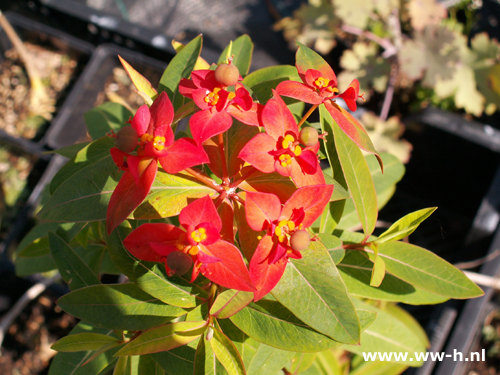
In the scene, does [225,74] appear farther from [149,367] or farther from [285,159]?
[149,367]

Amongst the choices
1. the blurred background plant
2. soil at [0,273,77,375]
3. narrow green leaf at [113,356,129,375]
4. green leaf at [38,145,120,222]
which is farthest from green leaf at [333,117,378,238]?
soil at [0,273,77,375]

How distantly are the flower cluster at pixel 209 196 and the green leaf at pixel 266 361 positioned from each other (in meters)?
0.29

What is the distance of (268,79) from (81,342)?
713 mm

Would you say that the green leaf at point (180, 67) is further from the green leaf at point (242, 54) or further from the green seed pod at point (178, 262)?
the green seed pod at point (178, 262)

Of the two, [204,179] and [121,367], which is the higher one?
[204,179]

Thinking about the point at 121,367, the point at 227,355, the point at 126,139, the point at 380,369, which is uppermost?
the point at 126,139

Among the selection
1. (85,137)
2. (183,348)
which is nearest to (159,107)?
(183,348)

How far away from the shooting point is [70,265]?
0.86 meters

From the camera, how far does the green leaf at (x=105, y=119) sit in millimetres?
1149

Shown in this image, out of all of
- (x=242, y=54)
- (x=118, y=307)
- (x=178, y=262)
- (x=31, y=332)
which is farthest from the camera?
(x=31, y=332)

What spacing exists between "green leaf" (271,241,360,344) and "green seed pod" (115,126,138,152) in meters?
0.33

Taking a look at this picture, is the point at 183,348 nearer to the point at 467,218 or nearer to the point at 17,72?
the point at 467,218

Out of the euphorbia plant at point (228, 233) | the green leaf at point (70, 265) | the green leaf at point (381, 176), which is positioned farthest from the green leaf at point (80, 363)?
the green leaf at point (381, 176)

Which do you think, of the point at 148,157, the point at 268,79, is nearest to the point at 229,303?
the point at 148,157
